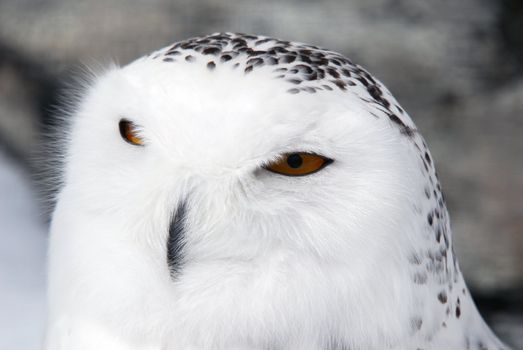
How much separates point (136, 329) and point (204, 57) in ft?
Answer: 1.44

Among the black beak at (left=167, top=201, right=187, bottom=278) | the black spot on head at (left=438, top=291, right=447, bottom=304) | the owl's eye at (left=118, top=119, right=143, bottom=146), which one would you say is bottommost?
the black spot on head at (left=438, top=291, right=447, bottom=304)

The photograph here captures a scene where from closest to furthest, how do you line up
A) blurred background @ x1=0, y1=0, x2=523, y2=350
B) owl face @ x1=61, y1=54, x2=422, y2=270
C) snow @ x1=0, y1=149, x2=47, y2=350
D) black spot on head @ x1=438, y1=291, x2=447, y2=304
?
owl face @ x1=61, y1=54, x2=422, y2=270, black spot on head @ x1=438, y1=291, x2=447, y2=304, snow @ x1=0, y1=149, x2=47, y2=350, blurred background @ x1=0, y1=0, x2=523, y2=350

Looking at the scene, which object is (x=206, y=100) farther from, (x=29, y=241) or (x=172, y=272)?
(x=29, y=241)

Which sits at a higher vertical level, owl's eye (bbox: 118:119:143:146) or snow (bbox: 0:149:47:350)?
snow (bbox: 0:149:47:350)

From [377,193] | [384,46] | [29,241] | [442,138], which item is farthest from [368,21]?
[377,193]

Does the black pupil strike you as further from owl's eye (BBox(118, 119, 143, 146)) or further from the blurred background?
the blurred background

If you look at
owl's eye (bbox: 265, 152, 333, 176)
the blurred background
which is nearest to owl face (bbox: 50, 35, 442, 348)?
owl's eye (bbox: 265, 152, 333, 176)

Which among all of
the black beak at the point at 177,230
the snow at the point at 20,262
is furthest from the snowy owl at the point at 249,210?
the snow at the point at 20,262

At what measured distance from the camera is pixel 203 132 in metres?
1.06

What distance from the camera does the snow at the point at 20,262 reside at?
241 cm

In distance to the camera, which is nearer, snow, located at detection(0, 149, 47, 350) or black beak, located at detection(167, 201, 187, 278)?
black beak, located at detection(167, 201, 187, 278)

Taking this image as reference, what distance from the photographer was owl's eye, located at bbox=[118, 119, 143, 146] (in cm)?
112

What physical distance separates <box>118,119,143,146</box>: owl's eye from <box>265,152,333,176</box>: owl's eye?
198mm

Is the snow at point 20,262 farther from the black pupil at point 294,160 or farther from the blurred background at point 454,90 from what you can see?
the black pupil at point 294,160
